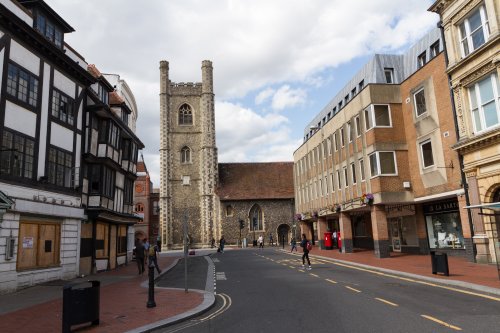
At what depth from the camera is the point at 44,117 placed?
16.7 metres

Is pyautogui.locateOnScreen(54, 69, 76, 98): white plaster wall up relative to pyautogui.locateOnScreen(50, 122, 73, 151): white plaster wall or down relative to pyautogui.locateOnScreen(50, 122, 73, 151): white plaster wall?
up

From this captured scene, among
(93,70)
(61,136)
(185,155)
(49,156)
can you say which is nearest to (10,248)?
(49,156)

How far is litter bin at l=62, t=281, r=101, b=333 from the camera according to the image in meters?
7.67

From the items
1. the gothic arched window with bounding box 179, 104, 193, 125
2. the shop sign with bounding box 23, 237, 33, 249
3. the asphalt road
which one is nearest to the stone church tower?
the gothic arched window with bounding box 179, 104, 193, 125

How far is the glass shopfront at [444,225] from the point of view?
2170cm

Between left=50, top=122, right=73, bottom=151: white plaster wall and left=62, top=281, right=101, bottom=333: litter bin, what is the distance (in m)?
11.1

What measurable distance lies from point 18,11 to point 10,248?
9.09m

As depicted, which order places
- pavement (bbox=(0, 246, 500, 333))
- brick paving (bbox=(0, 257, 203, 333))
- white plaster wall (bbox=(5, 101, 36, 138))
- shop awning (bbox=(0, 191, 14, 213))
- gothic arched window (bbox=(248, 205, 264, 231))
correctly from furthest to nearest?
Answer: gothic arched window (bbox=(248, 205, 264, 231)) → white plaster wall (bbox=(5, 101, 36, 138)) → shop awning (bbox=(0, 191, 14, 213)) → pavement (bbox=(0, 246, 500, 333)) → brick paving (bbox=(0, 257, 203, 333))

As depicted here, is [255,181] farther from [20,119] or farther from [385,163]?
[20,119]

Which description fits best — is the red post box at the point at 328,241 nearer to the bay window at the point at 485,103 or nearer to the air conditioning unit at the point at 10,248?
the bay window at the point at 485,103

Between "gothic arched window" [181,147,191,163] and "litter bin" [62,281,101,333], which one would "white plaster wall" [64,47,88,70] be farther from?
"gothic arched window" [181,147,191,163]

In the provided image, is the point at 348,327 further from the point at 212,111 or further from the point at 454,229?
the point at 212,111

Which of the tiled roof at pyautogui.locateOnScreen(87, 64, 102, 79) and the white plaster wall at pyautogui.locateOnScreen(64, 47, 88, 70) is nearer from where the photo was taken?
the white plaster wall at pyautogui.locateOnScreen(64, 47, 88, 70)

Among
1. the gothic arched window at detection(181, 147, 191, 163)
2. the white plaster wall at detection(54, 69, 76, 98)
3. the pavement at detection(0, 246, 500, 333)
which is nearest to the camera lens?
the pavement at detection(0, 246, 500, 333)
